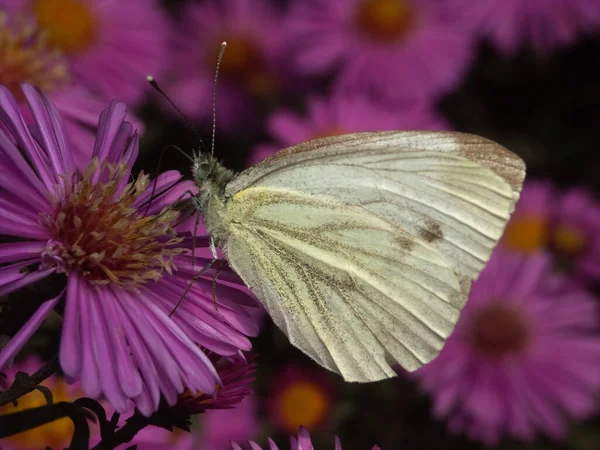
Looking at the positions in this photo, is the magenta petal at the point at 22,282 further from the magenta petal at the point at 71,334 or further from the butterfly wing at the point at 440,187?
the butterfly wing at the point at 440,187

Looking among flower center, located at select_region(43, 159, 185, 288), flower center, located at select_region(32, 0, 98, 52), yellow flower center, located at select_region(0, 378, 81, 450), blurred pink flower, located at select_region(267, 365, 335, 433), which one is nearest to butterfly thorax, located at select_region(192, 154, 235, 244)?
flower center, located at select_region(43, 159, 185, 288)

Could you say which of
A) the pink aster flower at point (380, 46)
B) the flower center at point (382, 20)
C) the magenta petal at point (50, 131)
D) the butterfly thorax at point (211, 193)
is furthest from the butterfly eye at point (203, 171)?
the flower center at point (382, 20)

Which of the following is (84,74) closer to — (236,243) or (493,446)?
(236,243)

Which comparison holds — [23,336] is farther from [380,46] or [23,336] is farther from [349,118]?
[380,46]

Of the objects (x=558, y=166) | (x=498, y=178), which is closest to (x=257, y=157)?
(x=498, y=178)

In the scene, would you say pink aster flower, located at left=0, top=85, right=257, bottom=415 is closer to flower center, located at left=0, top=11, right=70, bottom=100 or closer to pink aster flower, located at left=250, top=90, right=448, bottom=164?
flower center, located at left=0, top=11, right=70, bottom=100

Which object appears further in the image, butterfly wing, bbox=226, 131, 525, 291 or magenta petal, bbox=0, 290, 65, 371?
butterfly wing, bbox=226, 131, 525, 291
